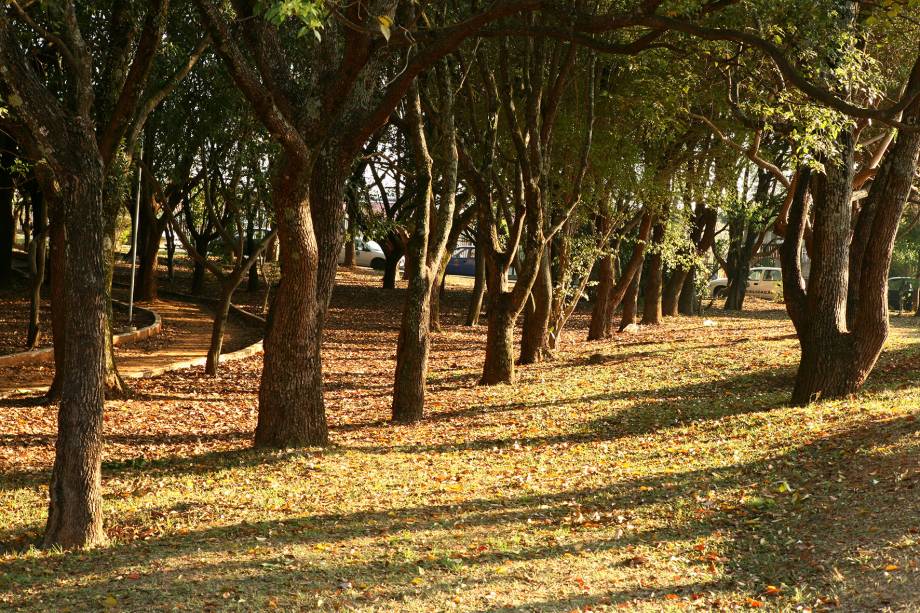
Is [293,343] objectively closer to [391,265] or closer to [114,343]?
[114,343]

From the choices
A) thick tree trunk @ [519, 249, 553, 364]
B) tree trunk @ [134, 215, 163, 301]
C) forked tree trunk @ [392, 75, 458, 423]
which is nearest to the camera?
forked tree trunk @ [392, 75, 458, 423]

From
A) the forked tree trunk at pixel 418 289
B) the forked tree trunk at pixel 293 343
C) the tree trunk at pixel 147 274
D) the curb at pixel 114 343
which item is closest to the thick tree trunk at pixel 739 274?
the tree trunk at pixel 147 274

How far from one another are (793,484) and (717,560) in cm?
194

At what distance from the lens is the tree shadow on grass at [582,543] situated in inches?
226

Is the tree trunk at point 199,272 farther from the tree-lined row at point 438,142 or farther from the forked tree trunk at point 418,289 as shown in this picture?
the forked tree trunk at point 418,289

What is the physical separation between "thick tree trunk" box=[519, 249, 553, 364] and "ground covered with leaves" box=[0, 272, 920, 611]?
3175mm

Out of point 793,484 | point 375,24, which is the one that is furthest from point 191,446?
point 793,484

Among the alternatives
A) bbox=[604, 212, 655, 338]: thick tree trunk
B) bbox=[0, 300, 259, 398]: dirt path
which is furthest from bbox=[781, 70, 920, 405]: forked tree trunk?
bbox=[0, 300, 259, 398]: dirt path

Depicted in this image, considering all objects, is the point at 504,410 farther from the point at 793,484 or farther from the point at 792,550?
the point at 792,550

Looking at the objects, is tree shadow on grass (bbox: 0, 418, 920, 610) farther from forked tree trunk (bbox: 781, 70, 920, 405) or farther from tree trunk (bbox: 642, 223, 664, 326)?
tree trunk (bbox: 642, 223, 664, 326)

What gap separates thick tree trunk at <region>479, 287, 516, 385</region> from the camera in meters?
15.1

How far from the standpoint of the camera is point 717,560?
21.6 ft

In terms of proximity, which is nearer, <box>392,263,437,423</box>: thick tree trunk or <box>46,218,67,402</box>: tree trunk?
<box>46,218,67,402</box>: tree trunk

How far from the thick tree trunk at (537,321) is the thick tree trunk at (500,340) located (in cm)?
210
